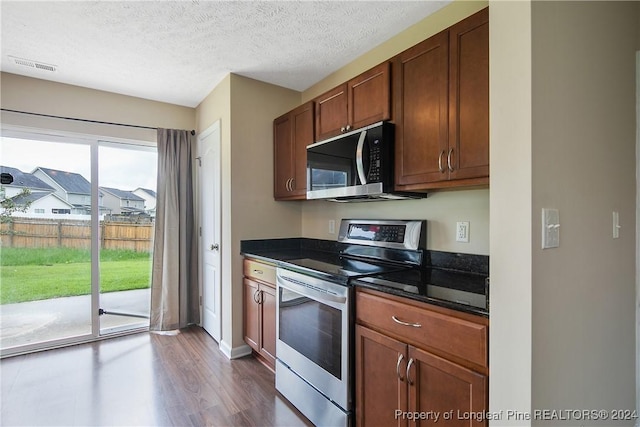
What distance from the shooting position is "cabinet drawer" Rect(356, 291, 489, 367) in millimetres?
1186

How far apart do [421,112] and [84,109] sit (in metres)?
3.13

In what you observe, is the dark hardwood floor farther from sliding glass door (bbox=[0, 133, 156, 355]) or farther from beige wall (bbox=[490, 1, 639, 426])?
beige wall (bbox=[490, 1, 639, 426])

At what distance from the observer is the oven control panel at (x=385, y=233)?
6.83 ft

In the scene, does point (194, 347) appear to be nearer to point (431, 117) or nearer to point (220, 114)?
point (220, 114)

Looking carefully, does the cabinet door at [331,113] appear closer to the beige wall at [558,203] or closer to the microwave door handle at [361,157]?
the microwave door handle at [361,157]

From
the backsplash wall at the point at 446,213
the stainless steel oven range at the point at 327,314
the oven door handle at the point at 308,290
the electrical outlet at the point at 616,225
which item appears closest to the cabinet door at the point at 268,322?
the stainless steel oven range at the point at 327,314

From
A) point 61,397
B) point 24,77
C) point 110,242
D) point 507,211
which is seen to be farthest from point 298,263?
point 24,77

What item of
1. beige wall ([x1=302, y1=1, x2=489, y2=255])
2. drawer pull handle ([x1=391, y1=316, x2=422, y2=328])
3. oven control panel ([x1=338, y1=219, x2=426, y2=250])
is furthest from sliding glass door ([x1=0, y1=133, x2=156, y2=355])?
drawer pull handle ([x1=391, y1=316, x2=422, y2=328])

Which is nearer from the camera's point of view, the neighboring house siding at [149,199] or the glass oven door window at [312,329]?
the glass oven door window at [312,329]

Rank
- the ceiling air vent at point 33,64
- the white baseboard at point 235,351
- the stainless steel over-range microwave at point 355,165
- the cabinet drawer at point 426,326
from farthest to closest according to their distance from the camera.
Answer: the white baseboard at point 235,351, the ceiling air vent at point 33,64, the stainless steel over-range microwave at point 355,165, the cabinet drawer at point 426,326

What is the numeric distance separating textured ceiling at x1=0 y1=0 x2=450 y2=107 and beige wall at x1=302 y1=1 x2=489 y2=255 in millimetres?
64

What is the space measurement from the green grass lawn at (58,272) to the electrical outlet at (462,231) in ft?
10.5

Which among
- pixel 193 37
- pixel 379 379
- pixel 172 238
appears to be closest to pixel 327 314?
pixel 379 379

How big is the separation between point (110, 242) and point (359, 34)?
10.0ft
